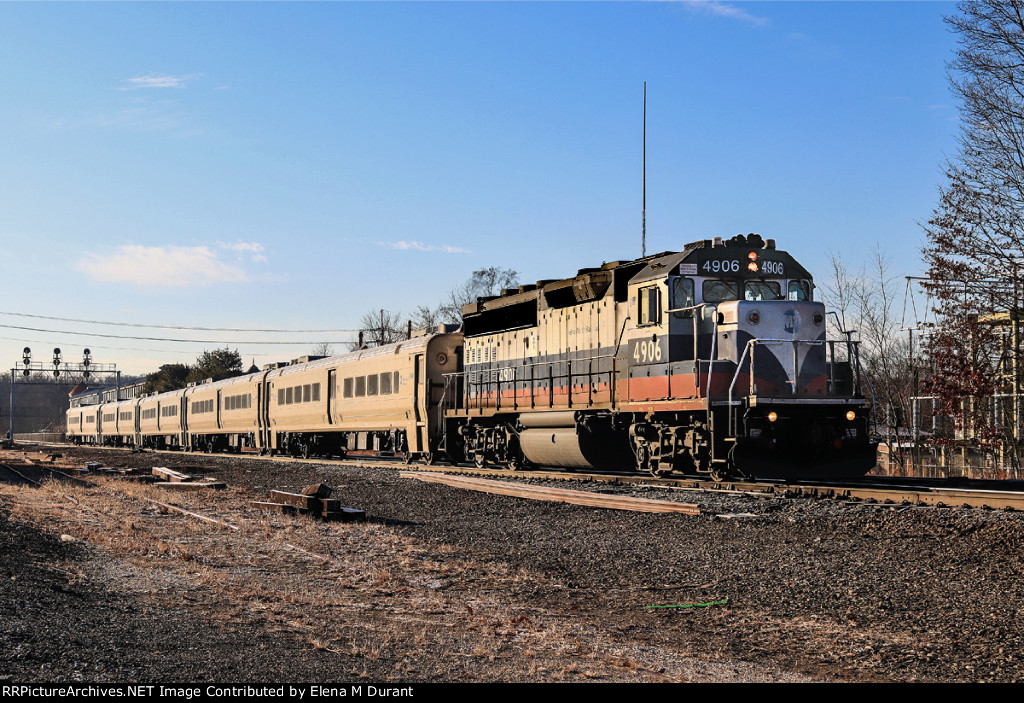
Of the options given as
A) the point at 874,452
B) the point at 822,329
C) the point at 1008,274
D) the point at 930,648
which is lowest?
the point at 930,648

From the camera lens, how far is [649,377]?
15.7 m

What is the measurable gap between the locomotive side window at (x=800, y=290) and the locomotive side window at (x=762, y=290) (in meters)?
0.24

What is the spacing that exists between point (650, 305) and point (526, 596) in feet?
26.8

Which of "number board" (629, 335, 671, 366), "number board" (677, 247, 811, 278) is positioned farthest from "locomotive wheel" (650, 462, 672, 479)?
"number board" (677, 247, 811, 278)

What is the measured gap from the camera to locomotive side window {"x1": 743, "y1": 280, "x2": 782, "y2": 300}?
15.0 metres

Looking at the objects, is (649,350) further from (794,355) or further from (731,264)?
(794,355)

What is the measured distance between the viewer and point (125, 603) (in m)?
7.36

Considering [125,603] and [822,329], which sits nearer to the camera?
[125,603]

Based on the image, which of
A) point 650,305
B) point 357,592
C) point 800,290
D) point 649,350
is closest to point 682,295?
point 650,305

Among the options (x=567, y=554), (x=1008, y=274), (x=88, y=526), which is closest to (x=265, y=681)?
(x=567, y=554)

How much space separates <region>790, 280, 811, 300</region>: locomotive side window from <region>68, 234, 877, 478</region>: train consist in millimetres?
20
